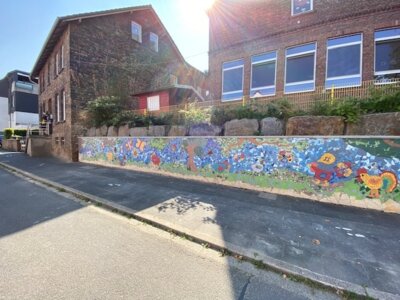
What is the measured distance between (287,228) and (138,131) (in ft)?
24.8

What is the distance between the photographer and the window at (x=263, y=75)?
36.9 feet

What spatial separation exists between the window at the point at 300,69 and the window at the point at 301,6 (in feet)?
5.45

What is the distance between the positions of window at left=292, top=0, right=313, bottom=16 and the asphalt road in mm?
11820

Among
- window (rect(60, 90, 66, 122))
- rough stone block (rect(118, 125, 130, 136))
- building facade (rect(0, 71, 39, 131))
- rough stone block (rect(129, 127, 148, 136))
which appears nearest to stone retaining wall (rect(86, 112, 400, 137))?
rough stone block (rect(129, 127, 148, 136))

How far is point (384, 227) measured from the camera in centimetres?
416

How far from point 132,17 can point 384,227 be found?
19.2 metres

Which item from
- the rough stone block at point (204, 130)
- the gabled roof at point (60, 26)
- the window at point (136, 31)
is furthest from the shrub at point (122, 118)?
the window at point (136, 31)

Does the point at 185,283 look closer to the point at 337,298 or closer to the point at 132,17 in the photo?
the point at 337,298

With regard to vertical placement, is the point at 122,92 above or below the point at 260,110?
above

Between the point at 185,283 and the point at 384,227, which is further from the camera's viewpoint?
the point at 384,227

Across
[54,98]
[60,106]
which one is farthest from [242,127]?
[54,98]

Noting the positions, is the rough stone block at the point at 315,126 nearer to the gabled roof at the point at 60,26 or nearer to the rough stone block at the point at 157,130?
the rough stone block at the point at 157,130

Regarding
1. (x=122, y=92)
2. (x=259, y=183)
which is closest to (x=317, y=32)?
(x=259, y=183)

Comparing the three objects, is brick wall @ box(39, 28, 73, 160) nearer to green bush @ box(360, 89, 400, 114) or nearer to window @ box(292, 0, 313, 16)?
window @ box(292, 0, 313, 16)
